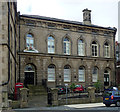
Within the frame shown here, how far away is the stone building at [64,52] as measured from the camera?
31484mm

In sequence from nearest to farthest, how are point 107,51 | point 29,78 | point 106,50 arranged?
point 29,78 → point 106,50 → point 107,51

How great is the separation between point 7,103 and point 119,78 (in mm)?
34488

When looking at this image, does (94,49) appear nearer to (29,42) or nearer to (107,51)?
(107,51)

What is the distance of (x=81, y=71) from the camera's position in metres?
35.6

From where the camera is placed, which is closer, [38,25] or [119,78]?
[38,25]

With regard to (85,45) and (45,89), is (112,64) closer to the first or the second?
(85,45)

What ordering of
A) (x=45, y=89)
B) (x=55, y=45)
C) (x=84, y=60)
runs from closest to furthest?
(x=45, y=89)
(x=55, y=45)
(x=84, y=60)

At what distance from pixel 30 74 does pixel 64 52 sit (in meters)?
6.34

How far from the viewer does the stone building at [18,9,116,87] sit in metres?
31.5

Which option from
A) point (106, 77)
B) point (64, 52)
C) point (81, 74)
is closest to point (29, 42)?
point (64, 52)

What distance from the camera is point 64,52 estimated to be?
34.3 metres

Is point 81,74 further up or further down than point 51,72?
further down

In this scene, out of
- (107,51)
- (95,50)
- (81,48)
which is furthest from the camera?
(107,51)

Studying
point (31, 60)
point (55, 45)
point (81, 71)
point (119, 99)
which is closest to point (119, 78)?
point (81, 71)
